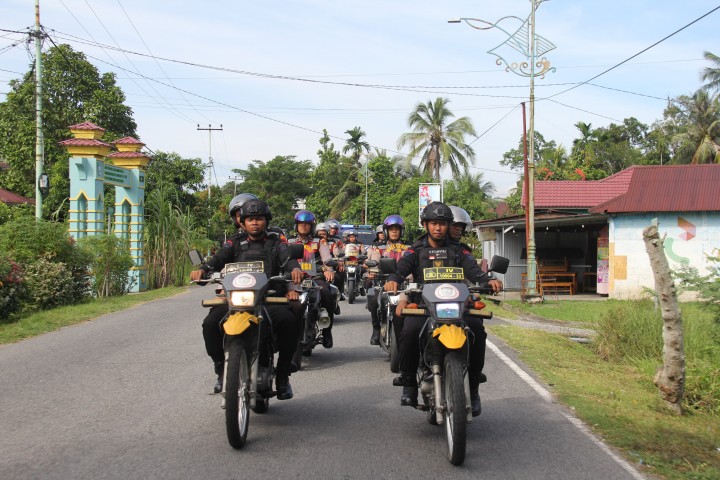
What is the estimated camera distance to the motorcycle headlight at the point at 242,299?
5293 millimetres

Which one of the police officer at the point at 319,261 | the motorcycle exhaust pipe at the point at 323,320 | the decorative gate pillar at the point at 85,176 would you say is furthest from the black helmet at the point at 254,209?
the decorative gate pillar at the point at 85,176

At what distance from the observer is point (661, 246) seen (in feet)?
23.4

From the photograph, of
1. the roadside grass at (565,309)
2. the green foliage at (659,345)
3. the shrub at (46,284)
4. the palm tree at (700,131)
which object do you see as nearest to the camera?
the green foliage at (659,345)

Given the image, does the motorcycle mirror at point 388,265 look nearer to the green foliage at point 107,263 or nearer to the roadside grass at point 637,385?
the roadside grass at point 637,385

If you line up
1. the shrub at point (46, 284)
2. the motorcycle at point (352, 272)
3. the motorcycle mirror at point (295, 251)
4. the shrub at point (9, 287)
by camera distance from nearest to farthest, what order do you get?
the motorcycle mirror at point (295, 251) → the shrub at point (9, 287) → the shrub at point (46, 284) → the motorcycle at point (352, 272)

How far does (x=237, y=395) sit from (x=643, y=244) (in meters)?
20.4

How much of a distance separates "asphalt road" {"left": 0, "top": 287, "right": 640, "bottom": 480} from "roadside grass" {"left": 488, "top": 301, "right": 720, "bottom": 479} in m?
0.34

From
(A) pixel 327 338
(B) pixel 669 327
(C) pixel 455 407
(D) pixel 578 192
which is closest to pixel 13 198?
(D) pixel 578 192

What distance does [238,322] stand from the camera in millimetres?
5250

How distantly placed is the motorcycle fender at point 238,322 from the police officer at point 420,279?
1200mm

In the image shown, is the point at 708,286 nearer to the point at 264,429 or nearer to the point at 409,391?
the point at 409,391

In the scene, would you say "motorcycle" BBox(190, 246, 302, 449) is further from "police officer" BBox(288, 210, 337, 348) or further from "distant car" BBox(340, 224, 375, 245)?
"distant car" BBox(340, 224, 375, 245)

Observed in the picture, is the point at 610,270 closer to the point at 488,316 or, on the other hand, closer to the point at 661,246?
the point at 661,246

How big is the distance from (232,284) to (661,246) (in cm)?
436
